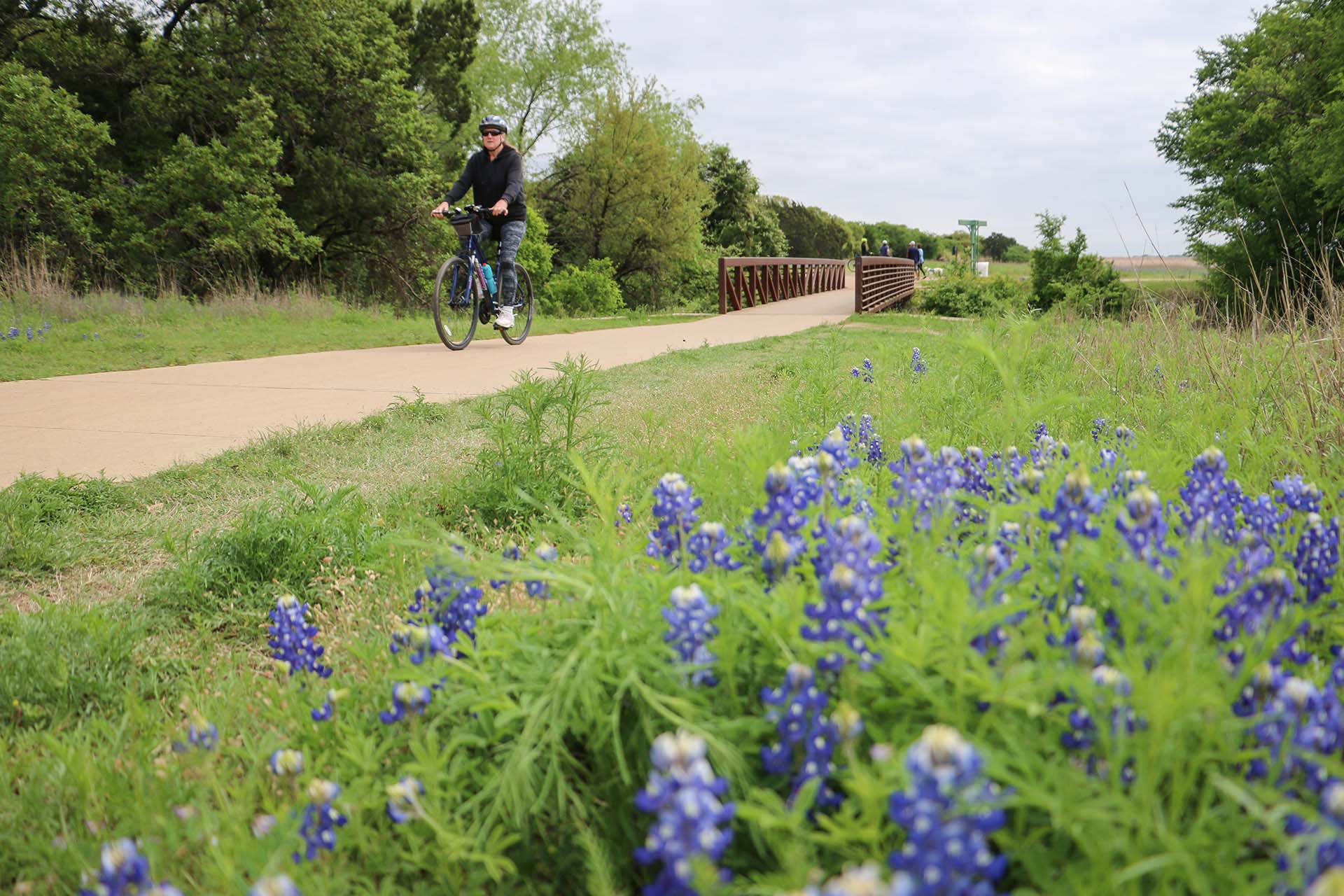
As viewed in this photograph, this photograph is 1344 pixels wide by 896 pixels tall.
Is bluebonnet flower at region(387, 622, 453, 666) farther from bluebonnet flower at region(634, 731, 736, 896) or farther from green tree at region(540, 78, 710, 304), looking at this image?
green tree at region(540, 78, 710, 304)

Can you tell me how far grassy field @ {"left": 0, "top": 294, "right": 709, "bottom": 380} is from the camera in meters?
6.95

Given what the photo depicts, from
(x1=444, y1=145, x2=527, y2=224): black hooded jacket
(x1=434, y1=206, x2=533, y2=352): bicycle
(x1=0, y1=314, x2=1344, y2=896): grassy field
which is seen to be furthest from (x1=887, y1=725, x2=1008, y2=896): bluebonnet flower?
(x1=444, y1=145, x2=527, y2=224): black hooded jacket

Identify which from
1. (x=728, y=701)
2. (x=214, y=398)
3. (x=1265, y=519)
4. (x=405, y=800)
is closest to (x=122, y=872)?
(x=405, y=800)

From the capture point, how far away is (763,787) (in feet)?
4.06

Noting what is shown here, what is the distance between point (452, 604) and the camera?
1.70 meters

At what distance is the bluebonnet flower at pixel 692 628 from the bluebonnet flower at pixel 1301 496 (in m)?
1.36

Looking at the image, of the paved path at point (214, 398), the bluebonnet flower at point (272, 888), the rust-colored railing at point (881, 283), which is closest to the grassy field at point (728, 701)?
the bluebonnet flower at point (272, 888)

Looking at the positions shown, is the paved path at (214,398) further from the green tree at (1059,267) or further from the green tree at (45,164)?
the green tree at (1059,267)

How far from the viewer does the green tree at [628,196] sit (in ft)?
97.1

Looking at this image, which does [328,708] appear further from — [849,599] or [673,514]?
[849,599]

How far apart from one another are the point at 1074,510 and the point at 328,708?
52.9 inches

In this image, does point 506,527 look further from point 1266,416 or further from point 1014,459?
point 1266,416

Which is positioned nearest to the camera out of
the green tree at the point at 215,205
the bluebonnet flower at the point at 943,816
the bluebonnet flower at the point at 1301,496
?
the bluebonnet flower at the point at 943,816

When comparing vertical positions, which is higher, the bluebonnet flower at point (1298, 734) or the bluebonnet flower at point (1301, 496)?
the bluebonnet flower at point (1301, 496)
